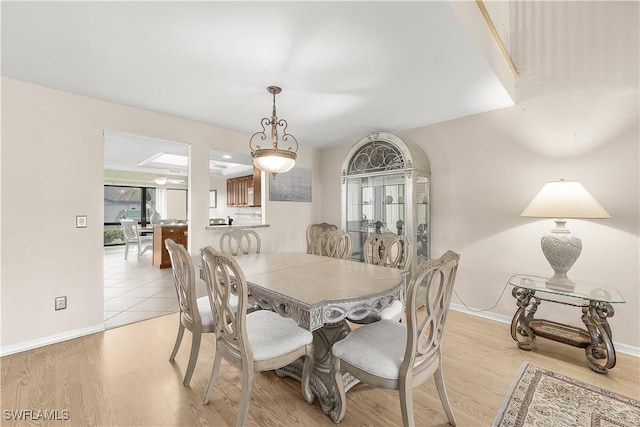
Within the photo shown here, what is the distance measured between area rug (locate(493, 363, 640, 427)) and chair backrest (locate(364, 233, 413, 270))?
110cm

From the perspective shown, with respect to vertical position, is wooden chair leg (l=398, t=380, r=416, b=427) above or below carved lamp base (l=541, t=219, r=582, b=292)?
below

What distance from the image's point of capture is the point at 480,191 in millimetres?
3006

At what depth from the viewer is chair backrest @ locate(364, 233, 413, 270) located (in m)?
2.48

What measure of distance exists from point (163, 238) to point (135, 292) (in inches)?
64.5

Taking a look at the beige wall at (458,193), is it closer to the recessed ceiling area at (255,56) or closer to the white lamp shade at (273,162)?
the recessed ceiling area at (255,56)

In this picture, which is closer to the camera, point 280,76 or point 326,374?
point 326,374

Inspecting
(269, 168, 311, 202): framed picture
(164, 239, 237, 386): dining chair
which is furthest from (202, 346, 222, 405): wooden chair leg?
(269, 168, 311, 202): framed picture

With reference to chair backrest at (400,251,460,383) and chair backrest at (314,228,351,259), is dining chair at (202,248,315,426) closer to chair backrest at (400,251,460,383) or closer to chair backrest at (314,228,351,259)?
chair backrest at (400,251,460,383)

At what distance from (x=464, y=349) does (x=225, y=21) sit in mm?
2977

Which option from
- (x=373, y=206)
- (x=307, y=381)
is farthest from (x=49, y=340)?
(x=373, y=206)

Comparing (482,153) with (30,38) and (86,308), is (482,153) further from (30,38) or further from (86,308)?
(86,308)

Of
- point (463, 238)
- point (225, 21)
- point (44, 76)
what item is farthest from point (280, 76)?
point (463, 238)

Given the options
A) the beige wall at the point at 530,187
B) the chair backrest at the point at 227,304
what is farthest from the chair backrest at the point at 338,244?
the chair backrest at the point at 227,304

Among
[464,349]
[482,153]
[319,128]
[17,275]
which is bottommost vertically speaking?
[464,349]
